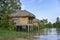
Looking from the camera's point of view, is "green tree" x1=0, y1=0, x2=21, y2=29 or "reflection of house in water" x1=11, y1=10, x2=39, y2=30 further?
"reflection of house in water" x1=11, y1=10, x2=39, y2=30

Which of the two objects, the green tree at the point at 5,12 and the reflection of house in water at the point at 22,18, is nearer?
the green tree at the point at 5,12

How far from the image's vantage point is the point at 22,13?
49.1m

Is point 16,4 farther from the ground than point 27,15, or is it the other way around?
point 16,4

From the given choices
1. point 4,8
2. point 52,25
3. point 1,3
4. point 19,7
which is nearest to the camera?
point 1,3

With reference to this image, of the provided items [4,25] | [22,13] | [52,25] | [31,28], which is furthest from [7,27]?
[52,25]

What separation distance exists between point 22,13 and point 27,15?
1.71 metres

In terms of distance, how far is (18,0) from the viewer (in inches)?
2514

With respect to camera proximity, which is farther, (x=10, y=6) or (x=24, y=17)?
(x=10, y=6)

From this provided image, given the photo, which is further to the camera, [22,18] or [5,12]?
[22,18]

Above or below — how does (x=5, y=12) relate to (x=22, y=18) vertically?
above

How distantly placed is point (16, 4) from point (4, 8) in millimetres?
17628

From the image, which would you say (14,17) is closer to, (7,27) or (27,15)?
(27,15)

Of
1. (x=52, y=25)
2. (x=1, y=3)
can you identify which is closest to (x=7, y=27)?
(x=1, y=3)

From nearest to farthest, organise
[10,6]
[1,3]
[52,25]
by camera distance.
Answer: [1,3] < [10,6] < [52,25]
